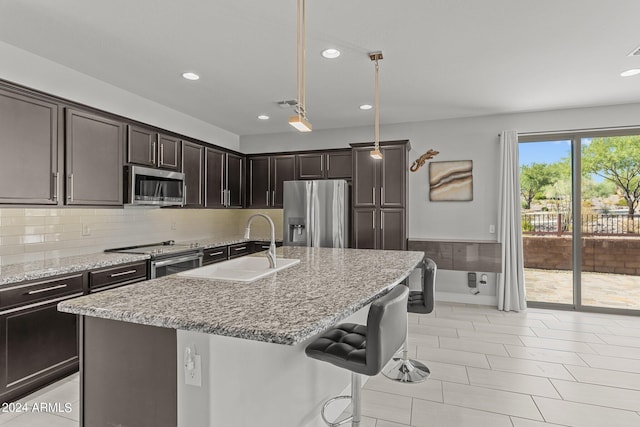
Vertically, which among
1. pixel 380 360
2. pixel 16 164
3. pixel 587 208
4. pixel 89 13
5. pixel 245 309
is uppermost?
pixel 89 13

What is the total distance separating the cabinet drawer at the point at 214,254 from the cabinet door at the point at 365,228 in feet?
5.86

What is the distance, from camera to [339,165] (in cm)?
518

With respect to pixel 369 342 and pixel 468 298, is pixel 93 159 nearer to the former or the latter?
pixel 369 342

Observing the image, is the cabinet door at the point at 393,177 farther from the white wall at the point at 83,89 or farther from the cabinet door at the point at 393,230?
the white wall at the point at 83,89

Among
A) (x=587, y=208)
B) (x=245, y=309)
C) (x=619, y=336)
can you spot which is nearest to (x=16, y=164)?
(x=245, y=309)

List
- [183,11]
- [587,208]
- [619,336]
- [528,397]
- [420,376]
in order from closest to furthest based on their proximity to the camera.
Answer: [183,11]
[528,397]
[420,376]
[619,336]
[587,208]

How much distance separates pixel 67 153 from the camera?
9.73 feet

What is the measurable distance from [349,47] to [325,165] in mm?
2530

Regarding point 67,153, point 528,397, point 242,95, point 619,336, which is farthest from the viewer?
point 242,95

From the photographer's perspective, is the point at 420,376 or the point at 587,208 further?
the point at 587,208

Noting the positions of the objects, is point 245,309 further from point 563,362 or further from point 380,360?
Answer: point 563,362

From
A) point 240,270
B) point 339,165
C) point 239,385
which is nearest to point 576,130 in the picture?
point 339,165

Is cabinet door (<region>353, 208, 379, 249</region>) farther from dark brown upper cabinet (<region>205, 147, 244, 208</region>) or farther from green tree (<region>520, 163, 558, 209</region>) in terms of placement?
green tree (<region>520, 163, 558, 209</region>)

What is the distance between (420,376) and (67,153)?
3448mm
